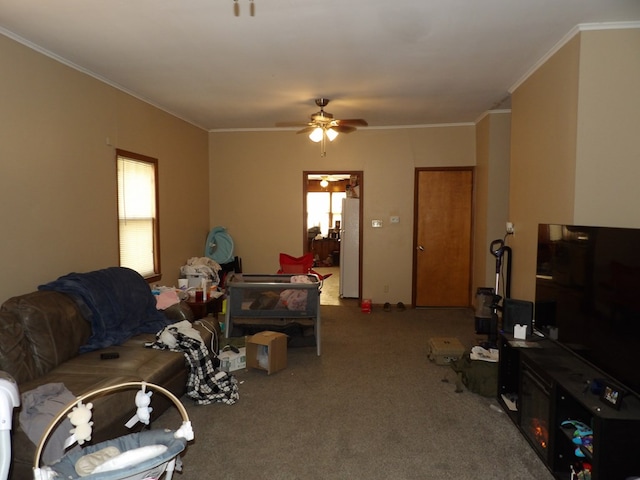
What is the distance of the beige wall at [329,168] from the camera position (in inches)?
259

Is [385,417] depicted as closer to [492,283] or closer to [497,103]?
[492,283]

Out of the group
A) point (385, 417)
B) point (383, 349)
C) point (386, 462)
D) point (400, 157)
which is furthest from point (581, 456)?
point (400, 157)

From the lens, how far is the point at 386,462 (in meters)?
2.59

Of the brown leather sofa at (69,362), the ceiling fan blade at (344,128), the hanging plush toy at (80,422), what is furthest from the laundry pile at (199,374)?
the ceiling fan blade at (344,128)

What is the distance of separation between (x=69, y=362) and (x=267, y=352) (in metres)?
1.59

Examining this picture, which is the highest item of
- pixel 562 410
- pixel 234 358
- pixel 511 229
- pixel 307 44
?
pixel 307 44

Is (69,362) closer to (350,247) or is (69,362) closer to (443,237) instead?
(350,247)

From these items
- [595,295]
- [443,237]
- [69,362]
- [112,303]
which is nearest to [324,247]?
[443,237]

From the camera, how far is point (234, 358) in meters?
4.02

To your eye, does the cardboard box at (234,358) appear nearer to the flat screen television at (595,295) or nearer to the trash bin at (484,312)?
the trash bin at (484,312)

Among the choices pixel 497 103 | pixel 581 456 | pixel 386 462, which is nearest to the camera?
pixel 581 456

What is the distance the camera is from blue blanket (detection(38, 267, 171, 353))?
333 centimetres

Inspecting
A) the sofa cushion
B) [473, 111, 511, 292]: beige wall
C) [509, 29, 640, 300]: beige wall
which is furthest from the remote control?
[473, 111, 511, 292]: beige wall

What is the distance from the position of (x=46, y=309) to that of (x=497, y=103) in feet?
17.0
